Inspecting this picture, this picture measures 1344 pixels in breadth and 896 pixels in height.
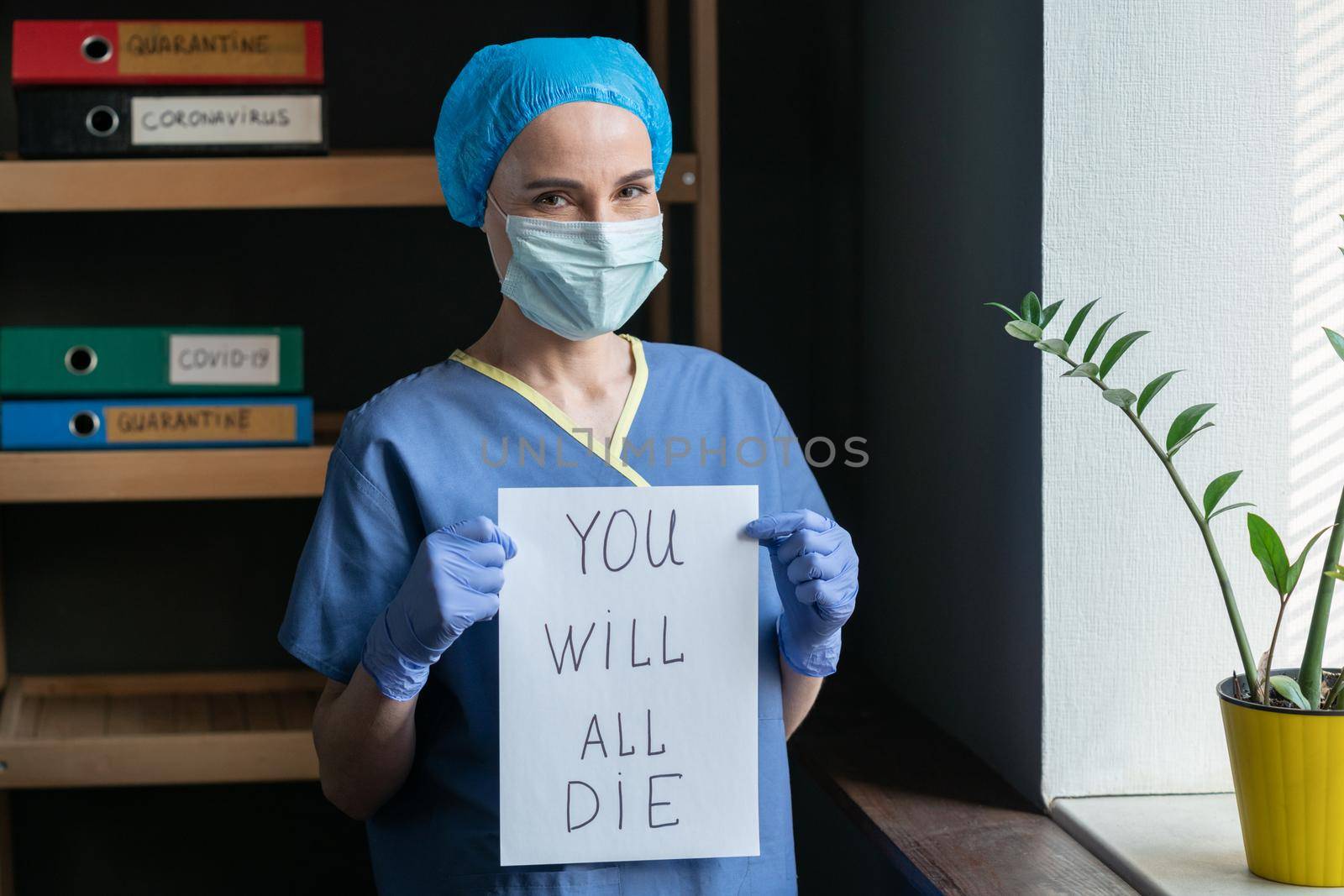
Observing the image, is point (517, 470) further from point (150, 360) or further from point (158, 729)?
point (158, 729)

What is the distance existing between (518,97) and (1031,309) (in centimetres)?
44

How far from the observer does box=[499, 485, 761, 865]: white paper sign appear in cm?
97

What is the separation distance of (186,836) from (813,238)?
1.23 m

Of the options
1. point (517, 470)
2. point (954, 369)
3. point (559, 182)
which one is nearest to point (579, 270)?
point (559, 182)

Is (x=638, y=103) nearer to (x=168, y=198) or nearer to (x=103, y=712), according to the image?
(x=168, y=198)

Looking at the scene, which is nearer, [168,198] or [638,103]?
[638,103]

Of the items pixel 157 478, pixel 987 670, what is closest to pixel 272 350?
pixel 157 478

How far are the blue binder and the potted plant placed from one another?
0.89 meters

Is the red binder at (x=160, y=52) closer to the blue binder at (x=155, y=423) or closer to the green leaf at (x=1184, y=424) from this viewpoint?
the blue binder at (x=155, y=423)

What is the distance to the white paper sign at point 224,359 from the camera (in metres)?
1.53

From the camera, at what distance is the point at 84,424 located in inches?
59.6

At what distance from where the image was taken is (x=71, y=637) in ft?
5.92

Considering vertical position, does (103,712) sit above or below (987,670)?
below

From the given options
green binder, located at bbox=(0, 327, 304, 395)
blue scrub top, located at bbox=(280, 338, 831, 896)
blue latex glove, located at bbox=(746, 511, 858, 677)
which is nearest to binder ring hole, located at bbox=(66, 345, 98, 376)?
green binder, located at bbox=(0, 327, 304, 395)
